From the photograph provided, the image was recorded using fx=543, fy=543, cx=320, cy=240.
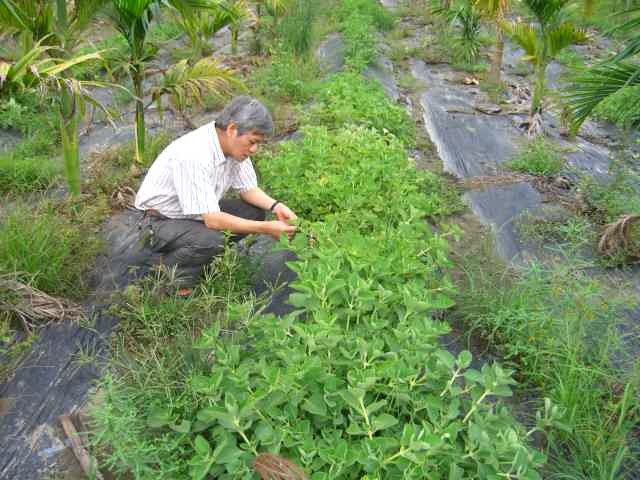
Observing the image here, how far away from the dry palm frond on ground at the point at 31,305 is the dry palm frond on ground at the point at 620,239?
352 cm

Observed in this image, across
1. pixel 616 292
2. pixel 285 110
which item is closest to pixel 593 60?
pixel 285 110

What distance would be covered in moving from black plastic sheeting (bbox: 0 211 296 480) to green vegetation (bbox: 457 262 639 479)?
46.3 inches

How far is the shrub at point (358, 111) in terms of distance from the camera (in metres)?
4.97

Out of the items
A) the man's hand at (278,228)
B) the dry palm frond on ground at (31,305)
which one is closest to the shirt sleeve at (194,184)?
the man's hand at (278,228)

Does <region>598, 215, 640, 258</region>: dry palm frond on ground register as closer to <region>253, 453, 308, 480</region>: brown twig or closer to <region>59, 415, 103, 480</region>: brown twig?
<region>253, 453, 308, 480</region>: brown twig

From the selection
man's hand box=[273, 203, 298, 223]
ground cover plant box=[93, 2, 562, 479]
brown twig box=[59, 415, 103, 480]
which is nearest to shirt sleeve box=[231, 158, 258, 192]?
man's hand box=[273, 203, 298, 223]

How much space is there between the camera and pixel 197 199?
3.10 m

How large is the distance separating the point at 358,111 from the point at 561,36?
10.7 ft

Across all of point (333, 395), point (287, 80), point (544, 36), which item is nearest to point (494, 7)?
point (544, 36)

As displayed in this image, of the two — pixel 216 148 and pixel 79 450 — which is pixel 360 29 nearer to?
pixel 216 148

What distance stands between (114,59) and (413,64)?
6351mm

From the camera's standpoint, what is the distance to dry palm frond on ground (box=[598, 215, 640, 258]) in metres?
3.84

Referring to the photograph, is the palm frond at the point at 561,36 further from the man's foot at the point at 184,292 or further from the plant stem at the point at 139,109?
the man's foot at the point at 184,292

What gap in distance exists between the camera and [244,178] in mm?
Answer: 3549
